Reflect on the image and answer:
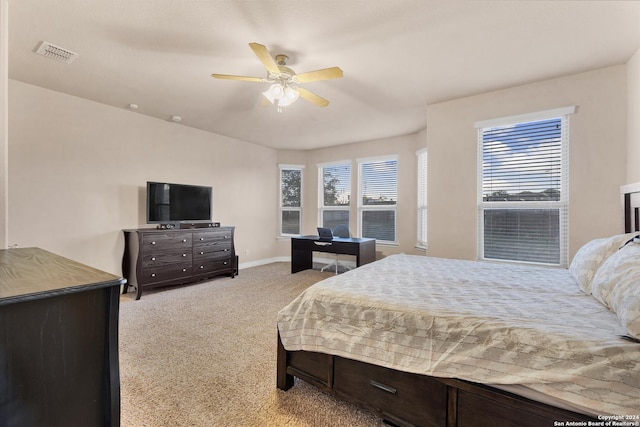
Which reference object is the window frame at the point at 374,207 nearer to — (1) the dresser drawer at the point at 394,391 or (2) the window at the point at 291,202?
(2) the window at the point at 291,202

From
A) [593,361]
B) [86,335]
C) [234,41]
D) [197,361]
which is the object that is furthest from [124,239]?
[593,361]

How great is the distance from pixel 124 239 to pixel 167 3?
325 centimetres

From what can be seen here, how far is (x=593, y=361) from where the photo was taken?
1.01 m

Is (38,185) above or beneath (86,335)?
above

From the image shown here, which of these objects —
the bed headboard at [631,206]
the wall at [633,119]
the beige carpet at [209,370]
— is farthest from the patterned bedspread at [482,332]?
the wall at [633,119]

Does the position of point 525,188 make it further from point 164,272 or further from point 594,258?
point 164,272

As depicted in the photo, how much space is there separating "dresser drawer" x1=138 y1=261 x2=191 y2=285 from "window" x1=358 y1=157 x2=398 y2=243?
3.30m

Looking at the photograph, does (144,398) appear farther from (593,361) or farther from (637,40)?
(637,40)

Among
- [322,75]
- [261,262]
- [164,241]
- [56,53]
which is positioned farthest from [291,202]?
[56,53]

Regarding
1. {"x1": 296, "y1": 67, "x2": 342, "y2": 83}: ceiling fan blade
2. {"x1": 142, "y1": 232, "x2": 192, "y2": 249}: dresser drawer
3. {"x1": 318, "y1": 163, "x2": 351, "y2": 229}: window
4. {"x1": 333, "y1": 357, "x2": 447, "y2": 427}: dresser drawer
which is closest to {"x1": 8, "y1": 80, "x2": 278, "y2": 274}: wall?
{"x1": 142, "y1": 232, "x2": 192, "y2": 249}: dresser drawer

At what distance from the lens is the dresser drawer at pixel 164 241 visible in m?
3.73

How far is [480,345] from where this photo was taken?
1.20m

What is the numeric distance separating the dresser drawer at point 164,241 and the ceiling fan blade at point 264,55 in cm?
284

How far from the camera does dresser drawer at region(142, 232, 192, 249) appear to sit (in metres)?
3.73
